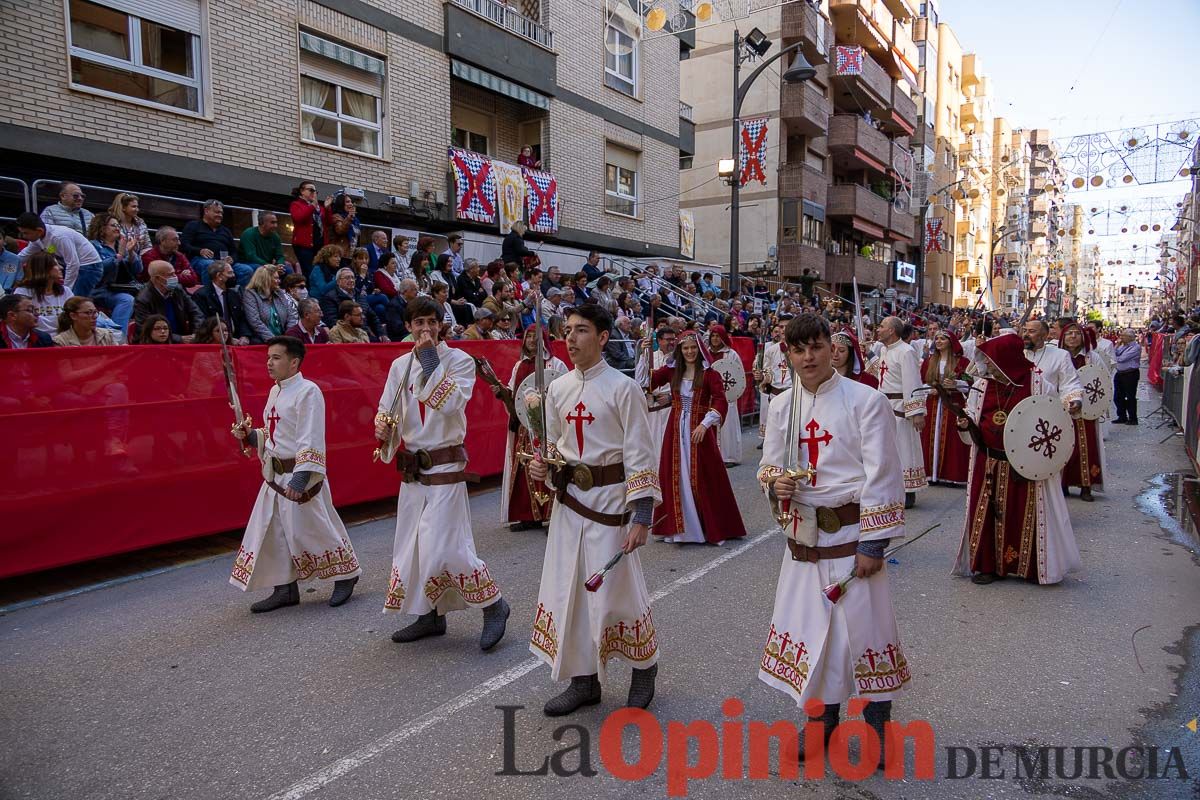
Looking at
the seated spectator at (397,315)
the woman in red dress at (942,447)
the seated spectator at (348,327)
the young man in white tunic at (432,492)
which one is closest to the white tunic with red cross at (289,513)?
the young man in white tunic at (432,492)

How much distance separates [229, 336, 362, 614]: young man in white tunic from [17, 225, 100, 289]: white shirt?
3742mm

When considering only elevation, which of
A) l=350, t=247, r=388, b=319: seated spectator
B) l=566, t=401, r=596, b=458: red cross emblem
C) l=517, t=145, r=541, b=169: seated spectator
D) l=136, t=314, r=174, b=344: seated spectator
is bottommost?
l=566, t=401, r=596, b=458: red cross emblem

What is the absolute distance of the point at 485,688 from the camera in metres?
4.09

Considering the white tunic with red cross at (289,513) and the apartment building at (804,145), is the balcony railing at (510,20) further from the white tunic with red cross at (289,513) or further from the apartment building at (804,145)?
the white tunic with red cross at (289,513)

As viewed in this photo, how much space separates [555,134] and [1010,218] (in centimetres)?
6964

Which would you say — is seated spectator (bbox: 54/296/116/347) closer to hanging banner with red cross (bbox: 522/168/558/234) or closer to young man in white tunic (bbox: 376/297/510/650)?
young man in white tunic (bbox: 376/297/510/650)

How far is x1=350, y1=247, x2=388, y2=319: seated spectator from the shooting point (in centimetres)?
Answer: 1027

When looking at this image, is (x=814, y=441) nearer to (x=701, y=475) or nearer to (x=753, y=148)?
(x=701, y=475)

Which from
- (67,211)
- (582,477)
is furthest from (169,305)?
(582,477)

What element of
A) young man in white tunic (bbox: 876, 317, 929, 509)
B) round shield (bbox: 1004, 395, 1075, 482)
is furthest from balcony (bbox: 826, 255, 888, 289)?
round shield (bbox: 1004, 395, 1075, 482)

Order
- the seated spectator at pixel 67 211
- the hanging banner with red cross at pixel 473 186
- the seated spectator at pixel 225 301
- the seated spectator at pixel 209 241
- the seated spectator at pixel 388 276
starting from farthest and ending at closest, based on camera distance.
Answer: the hanging banner with red cross at pixel 473 186
the seated spectator at pixel 388 276
the seated spectator at pixel 209 241
the seated spectator at pixel 225 301
the seated spectator at pixel 67 211

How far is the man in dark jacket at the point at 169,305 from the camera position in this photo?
296 inches

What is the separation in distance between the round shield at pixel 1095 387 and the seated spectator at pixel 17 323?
10.7 meters

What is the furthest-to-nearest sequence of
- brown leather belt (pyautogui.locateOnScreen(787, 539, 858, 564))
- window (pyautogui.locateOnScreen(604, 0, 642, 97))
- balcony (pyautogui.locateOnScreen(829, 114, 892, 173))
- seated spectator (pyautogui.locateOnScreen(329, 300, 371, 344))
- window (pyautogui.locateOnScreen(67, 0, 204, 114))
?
balcony (pyautogui.locateOnScreen(829, 114, 892, 173)) → window (pyautogui.locateOnScreen(604, 0, 642, 97)) → window (pyautogui.locateOnScreen(67, 0, 204, 114)) → seated spectator (pyautogui.locateOnScreen(329, 300, 371, 344)) → brown leather belt (pyautogui.locateOnScreen(787, 539, 858, 564))
